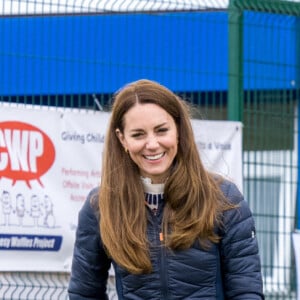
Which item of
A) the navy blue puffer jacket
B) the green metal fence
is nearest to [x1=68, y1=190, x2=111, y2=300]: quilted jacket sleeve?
the navy blue puffer jacket

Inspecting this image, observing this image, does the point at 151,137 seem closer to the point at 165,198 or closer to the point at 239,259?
the point at 165,198

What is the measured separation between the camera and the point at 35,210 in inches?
283

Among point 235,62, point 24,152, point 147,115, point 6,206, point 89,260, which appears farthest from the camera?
point 235,62

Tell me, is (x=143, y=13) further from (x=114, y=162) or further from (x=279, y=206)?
(x=114, y=162)

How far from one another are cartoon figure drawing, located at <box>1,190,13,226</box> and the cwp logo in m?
0.10

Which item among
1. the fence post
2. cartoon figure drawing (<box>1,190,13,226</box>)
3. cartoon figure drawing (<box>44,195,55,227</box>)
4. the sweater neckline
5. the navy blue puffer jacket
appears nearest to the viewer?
the navy blue puffer jacket

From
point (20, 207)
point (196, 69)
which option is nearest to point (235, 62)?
point (196, 69)

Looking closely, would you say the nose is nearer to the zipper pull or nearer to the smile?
the smile

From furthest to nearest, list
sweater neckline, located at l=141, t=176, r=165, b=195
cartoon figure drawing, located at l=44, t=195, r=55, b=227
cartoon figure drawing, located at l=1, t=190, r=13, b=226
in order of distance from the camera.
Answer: cartoon figure drawing, located at l=44, t=195, r=55, b=227
cartoon figure drawing, located at l=1, t=190, r=13, b=226
sweater neckline, located at l=141, t=176, r=165, b=195

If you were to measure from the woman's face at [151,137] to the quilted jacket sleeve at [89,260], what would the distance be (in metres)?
0.28

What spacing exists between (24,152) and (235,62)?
1782mm

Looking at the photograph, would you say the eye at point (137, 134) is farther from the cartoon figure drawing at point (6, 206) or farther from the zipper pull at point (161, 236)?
the cartoon figure drawing at point (6, 206)

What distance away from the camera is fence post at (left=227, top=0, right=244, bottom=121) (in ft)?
26.3


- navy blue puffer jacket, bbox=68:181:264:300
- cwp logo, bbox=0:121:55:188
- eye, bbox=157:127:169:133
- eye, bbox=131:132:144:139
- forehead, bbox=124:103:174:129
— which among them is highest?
cwp logo, bbox=0:121:55:188
